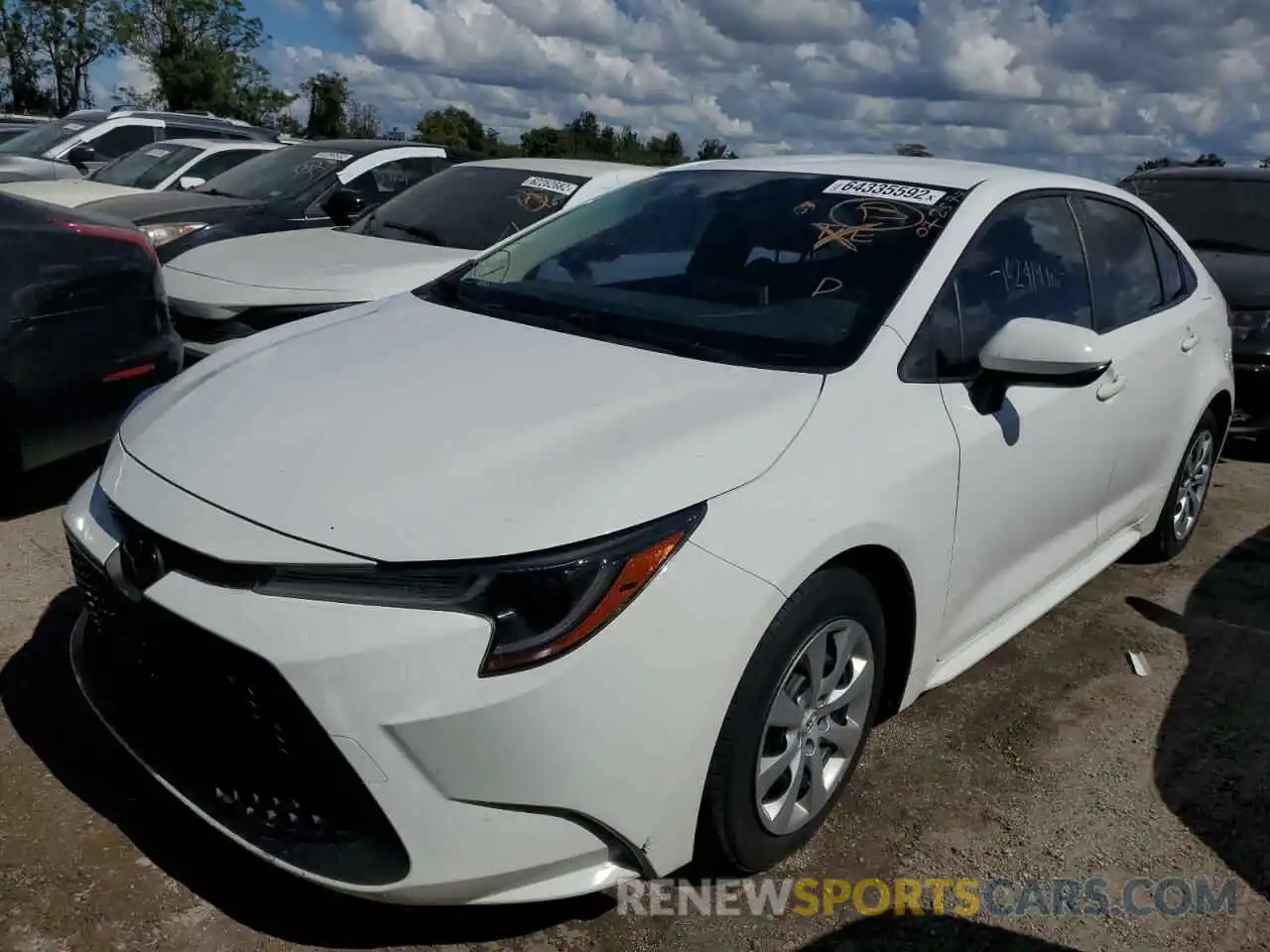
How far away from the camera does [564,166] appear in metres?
6.83

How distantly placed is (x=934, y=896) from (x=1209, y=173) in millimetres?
7460

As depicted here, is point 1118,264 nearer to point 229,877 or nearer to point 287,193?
point 229,877

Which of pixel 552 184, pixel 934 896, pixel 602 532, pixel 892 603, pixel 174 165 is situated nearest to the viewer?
pixel 602 532

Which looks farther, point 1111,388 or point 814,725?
point 1111,388

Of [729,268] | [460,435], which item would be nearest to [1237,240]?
[729,268]

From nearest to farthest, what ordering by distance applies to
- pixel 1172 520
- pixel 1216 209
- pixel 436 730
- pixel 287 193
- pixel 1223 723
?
pixel 436 730 < pixel 1223 723 < pixel 1172 520 < pixel 1216 209 < pixel 287 193

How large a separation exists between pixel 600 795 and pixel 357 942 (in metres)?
0.69

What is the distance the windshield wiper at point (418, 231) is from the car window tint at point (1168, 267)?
361cm

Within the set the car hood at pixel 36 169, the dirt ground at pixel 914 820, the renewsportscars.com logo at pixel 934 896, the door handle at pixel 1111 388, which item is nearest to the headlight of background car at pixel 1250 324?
the dirt ground at pixel 914 820

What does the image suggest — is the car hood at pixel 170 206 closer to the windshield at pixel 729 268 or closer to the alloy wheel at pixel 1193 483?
the windshield at pixel 729 268

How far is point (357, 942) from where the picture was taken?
2354 mm

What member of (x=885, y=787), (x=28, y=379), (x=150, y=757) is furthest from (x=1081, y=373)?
(x=28, y=379)

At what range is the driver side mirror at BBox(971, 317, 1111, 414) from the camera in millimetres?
2838

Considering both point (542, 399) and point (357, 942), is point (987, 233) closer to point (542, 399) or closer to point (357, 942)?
point (542, 399)
